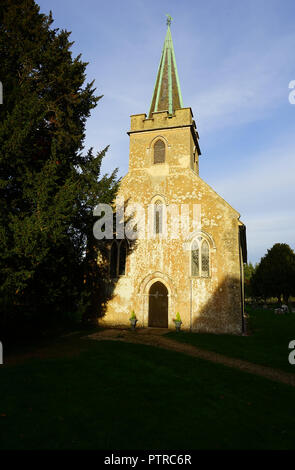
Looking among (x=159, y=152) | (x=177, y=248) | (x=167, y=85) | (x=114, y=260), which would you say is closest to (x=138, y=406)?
(x=177, y=248)

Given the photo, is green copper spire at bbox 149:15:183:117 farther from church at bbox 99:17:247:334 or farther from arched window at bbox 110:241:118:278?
arched window at bbox 110:241:118:278

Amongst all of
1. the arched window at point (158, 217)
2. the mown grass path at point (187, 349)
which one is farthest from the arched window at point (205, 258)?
the mown grass path at point (187, 349)

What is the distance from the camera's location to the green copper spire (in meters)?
22.6

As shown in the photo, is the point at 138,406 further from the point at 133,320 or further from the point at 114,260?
the point at 114,260

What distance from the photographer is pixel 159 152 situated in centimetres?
2073

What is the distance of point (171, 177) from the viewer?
19766mm

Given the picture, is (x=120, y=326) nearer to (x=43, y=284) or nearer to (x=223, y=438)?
(x=43, y=284)

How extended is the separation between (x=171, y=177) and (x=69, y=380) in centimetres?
1457

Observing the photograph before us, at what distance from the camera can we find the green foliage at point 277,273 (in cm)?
4770

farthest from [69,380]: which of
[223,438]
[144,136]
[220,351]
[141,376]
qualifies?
[144,136]

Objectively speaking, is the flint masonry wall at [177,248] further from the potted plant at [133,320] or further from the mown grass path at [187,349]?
the mown grass path at [187,349]

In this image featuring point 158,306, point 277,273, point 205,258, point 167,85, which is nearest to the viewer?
point 205,258

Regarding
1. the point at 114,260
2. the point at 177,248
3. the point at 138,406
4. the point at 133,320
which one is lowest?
the point at 138,406

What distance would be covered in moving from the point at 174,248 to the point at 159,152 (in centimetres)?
710
